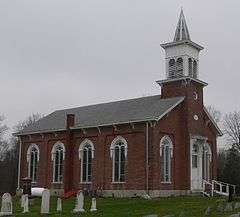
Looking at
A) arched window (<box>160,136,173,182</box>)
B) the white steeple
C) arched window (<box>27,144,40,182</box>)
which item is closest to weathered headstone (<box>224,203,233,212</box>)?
arched window (<box>160,136,173,182</box>)

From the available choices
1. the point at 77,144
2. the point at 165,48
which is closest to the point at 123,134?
the point at 77,144

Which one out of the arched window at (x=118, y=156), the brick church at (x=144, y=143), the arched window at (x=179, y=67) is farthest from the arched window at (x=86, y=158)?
the arched window at (x=179, y=67)

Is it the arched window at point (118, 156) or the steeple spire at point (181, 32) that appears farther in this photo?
the steeple spire at point (181, 32)

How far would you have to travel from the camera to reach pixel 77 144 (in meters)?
42.0

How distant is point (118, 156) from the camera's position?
38.9 metres

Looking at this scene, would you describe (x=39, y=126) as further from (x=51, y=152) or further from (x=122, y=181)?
(x=122, y=181)

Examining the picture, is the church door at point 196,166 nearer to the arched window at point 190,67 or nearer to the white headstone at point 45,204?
Result: the arched window at point 190,67

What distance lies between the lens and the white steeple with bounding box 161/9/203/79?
40406mm

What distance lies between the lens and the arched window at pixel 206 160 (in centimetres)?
4150

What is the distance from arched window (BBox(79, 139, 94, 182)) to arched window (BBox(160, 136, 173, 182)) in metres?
5.80

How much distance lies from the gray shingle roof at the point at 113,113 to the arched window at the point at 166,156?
89.3 inches

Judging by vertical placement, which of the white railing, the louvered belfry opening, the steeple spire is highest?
the steeple spire

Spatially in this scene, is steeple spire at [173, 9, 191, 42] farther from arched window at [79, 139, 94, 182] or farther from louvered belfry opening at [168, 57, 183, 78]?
arched window at [79, 139, 94, 182]

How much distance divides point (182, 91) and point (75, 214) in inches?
688
